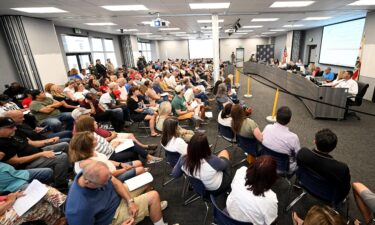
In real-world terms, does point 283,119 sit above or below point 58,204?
above

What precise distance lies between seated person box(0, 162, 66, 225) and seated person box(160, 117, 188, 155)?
4.00 ft

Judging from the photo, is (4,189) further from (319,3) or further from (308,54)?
(308,54)

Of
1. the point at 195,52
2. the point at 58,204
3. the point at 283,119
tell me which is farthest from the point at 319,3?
the point at 195,52

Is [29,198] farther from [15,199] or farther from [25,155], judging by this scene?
[25,155]

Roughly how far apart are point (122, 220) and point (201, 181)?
2.57ft

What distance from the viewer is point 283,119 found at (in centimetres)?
233

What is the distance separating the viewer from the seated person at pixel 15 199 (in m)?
1.65

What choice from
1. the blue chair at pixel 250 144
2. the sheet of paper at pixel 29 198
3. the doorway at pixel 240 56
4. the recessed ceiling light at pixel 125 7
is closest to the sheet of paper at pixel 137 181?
the sheet of paper at pixel 29 198

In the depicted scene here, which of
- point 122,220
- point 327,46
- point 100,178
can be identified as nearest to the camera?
point 100,178

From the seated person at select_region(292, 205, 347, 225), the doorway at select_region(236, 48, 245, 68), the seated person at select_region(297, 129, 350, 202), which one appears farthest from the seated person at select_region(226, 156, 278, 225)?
the doorway at select_region(236, 48, 245, 68)

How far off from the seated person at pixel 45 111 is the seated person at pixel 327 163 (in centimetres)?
407

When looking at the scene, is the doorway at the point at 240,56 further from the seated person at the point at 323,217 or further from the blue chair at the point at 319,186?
the seated person at the point at 323,217

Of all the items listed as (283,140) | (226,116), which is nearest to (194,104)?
(226,116)

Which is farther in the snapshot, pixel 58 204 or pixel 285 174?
pixel 285 174
